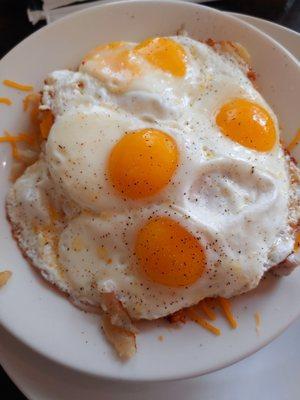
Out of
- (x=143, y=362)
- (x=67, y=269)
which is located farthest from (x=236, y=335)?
(x=67, y=269)

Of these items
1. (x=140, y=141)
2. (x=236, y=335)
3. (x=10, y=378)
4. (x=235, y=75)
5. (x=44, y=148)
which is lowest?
(x=10, y=378)

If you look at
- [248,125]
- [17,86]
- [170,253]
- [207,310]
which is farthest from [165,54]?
[207,310]

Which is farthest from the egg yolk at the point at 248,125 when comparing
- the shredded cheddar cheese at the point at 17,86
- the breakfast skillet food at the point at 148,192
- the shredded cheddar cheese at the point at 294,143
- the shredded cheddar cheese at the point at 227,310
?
the shredded cheddar cheese at the point at 17,86

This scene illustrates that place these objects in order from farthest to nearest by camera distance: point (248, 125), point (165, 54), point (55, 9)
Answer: point (55, 9)
point (165, 54)
point (248, 125)

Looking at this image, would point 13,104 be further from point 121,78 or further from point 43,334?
Result: point 43,334

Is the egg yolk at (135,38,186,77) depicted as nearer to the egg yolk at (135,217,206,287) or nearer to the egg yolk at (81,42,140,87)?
the egg yolk at (81,42,140,87)

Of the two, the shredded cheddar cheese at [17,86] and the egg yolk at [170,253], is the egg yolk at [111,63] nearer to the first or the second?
the shredded cheddar cheese at [17,86]

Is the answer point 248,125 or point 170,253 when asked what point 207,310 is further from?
point 248,125
